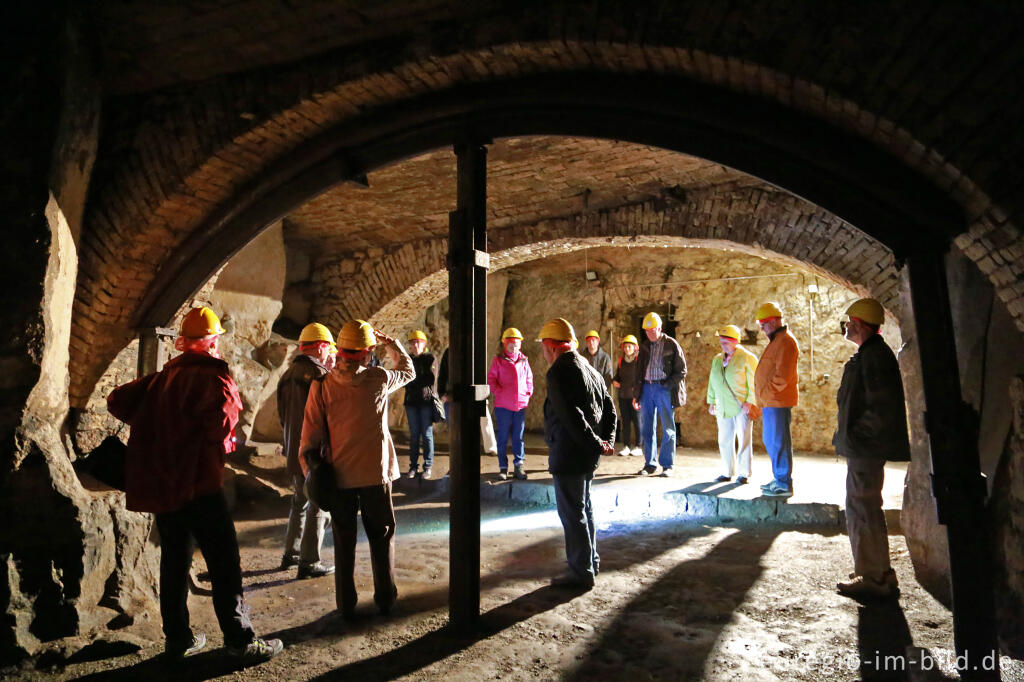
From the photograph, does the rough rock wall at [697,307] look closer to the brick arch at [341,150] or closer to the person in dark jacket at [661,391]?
the person in dark jacket at [661,391]

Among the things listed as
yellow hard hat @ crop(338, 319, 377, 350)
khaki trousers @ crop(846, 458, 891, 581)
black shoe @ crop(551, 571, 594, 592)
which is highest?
yellow hard hat @ crop(338, 319, 377, 350)

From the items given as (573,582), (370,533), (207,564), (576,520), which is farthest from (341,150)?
(573,582)

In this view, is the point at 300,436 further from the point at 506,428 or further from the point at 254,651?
the point at 506,428

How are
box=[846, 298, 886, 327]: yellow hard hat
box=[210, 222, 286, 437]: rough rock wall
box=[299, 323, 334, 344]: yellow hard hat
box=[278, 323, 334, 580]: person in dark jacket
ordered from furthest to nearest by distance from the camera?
1. box=[210, 222, 286, 437]: rough rock wall
2. box=[299, 323, 334, 344]: yellow hard hat
3. box=[278, 323, 334, 580]: person in dark jacket
4. box=[846, 298, 886, 327]: yellow hard hat

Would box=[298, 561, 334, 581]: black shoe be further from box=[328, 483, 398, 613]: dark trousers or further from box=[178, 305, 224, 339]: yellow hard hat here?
box=[178, 305, 224, 339]: yellow hard hat

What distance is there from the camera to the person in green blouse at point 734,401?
634 cm

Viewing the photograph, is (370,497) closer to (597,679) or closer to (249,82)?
(597,679)

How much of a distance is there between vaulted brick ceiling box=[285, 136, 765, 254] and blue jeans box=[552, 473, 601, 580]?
9.28 ft

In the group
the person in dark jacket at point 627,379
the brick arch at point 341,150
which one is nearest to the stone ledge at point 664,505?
the person in dark jacket at point 627,379

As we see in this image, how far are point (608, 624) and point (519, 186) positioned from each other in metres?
4.57

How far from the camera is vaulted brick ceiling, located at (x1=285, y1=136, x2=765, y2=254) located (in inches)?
223

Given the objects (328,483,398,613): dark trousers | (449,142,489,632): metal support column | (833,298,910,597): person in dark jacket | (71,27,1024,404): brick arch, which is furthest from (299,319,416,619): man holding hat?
(833,298,910,597): person in dark jacket

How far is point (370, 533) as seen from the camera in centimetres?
349

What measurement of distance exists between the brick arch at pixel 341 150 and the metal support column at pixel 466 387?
644 millimetres
